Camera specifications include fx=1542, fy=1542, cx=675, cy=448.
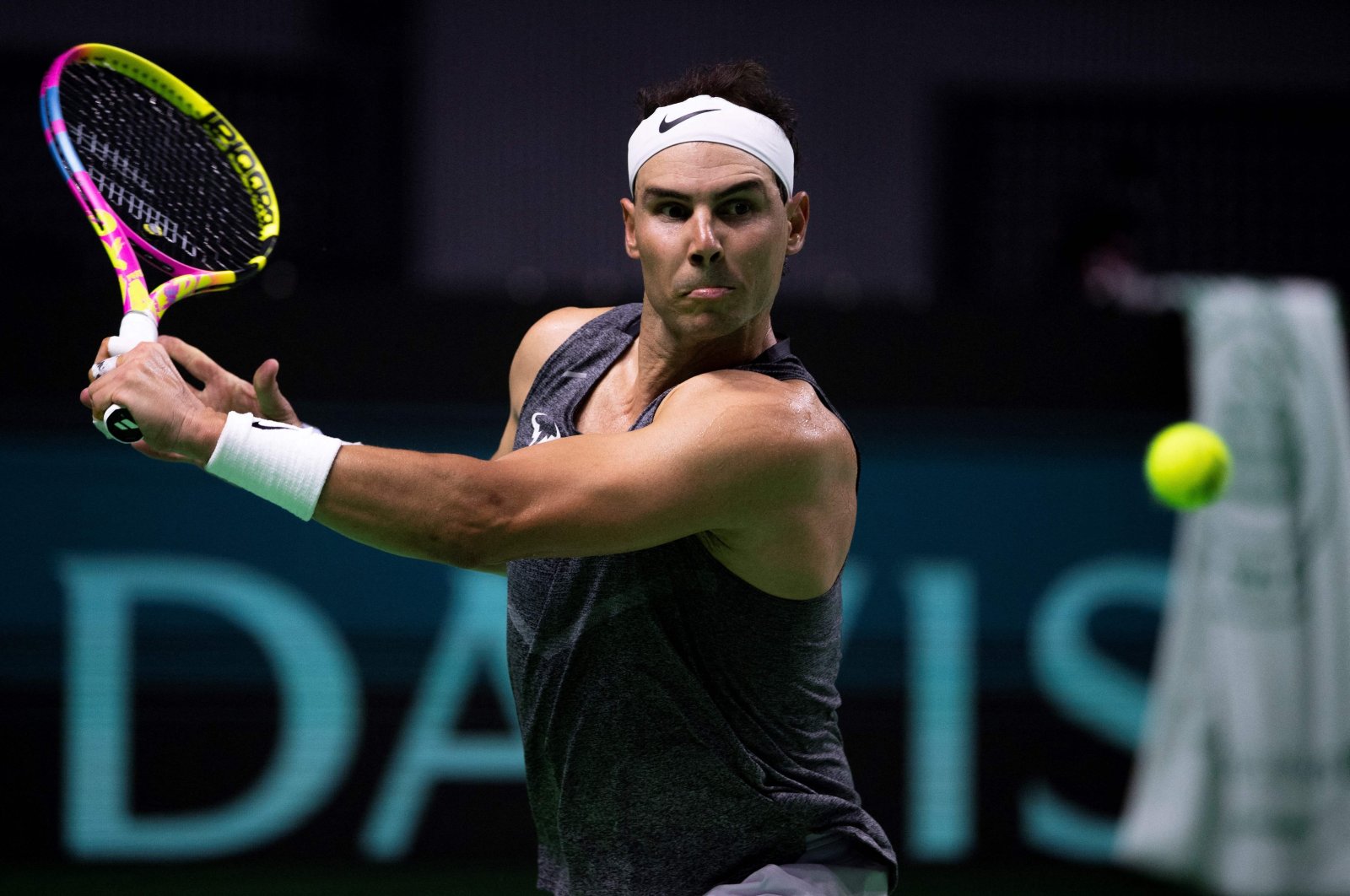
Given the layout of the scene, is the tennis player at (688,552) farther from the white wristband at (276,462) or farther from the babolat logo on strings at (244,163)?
the babolat logo on strings at (244,163)

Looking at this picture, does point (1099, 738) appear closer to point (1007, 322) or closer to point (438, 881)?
point (1007, 322)

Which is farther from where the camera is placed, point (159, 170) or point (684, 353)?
point (159, 170)

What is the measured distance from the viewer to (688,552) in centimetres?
255

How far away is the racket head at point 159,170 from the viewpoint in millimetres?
2859

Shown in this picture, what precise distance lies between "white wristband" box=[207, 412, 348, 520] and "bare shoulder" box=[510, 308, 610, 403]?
0.74 m

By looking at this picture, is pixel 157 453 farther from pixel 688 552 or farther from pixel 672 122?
pixel 672 122

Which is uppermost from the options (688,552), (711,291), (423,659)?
(711,291)

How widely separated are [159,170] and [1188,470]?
11.9ft

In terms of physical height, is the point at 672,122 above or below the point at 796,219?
above

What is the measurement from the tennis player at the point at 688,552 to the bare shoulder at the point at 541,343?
208mm

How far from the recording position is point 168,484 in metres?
5.62

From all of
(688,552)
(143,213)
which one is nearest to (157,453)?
(143,213)

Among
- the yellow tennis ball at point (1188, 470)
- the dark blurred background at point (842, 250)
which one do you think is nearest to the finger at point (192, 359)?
the dark blurred background at point (842, 250)

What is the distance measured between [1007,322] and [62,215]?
13.2 feet
